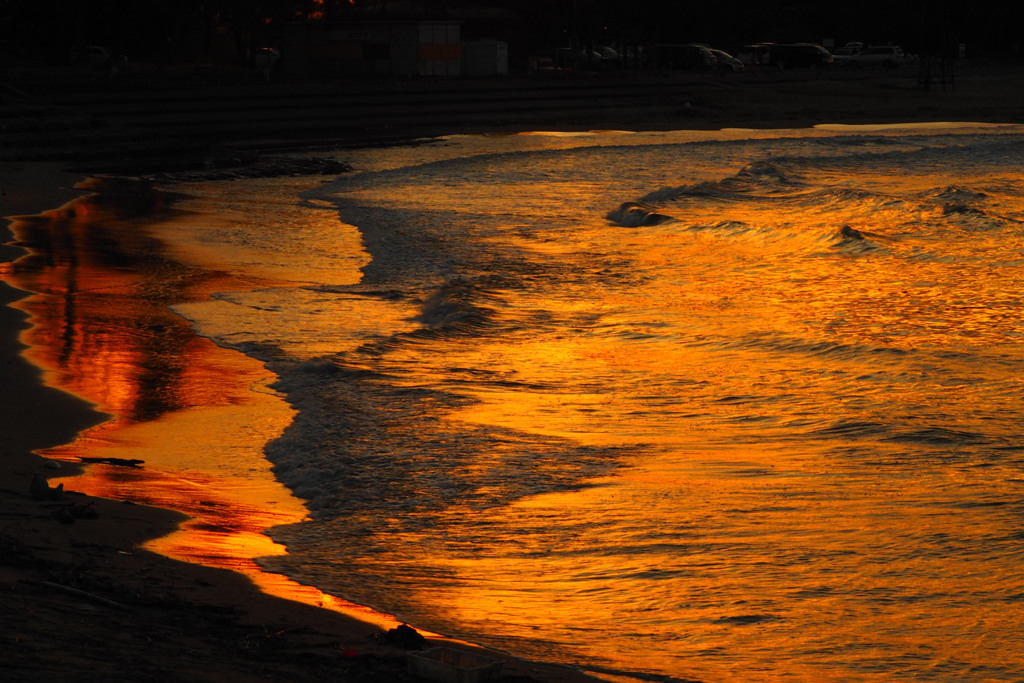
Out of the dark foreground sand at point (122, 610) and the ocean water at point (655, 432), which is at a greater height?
the dark foreground sand at point (122, 610)

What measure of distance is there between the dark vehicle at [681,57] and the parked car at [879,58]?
8878 millimetres

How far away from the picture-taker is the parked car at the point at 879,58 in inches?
2416

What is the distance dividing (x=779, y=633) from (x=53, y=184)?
19.4 metres

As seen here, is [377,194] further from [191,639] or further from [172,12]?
[172,12]

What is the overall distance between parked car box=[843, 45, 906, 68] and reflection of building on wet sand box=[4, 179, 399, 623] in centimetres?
5239

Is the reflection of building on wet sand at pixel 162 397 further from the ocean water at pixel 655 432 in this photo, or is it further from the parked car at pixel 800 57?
the parked car at pixel 800 57

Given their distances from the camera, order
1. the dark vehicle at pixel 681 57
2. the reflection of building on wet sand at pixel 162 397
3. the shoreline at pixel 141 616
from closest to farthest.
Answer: the shoreline at pixel 141 616, the reflection of building on wet sand at pixel 162 397, the dark vehicle at pixel 681 57

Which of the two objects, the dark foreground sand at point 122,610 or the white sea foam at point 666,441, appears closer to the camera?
the dark foreground sand at point 122,610

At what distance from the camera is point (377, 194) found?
2292cm

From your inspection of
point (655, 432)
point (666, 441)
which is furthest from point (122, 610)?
point (655, 432)

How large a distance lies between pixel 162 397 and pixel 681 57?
5154 centimetres

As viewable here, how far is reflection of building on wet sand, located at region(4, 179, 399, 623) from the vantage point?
6172 mm

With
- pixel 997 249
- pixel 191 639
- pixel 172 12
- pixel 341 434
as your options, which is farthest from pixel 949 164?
pixel 172 12

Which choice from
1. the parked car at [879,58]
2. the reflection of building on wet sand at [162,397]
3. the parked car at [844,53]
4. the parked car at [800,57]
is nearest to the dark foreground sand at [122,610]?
the reflection of building on wet sand at [162,397]
